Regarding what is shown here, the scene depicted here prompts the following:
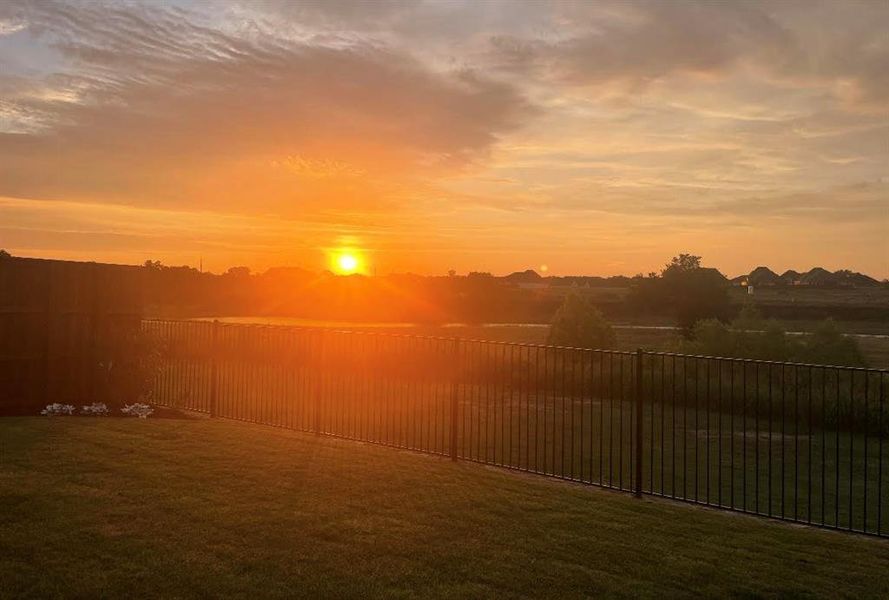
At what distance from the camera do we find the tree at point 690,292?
1939 inches

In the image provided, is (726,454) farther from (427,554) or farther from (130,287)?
(130,287)

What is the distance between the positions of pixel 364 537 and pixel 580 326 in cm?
2588

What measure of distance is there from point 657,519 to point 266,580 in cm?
445

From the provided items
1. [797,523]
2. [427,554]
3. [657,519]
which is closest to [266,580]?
[427,554]

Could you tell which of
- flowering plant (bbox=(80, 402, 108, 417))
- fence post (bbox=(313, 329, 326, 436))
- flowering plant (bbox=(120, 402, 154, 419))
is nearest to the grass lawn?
fence post (bbox=(313, 329, 326, 436))

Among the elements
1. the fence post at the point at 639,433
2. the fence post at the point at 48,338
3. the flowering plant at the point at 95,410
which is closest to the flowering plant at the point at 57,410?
the flowering plant at the point at 95,410

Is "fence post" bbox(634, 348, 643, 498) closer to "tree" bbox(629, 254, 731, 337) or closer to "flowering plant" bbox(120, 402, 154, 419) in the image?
"flowering plant" bbox(120, 402, 154, 419)

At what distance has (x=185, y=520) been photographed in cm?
727

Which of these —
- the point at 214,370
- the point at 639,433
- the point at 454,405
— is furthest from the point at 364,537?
the point at 214,370

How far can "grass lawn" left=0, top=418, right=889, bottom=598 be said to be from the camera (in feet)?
19.1

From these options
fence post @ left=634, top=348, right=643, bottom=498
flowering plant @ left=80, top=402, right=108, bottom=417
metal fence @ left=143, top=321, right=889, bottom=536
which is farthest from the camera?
flowering plant @ left=80, top=402, right=108, bottom=417

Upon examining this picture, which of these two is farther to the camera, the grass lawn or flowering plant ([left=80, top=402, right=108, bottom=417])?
flowering plant ([left=80, top=402, right=108, bottom=417])

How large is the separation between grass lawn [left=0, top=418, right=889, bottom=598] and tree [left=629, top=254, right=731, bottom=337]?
4075 cm

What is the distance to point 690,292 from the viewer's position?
165 feet
